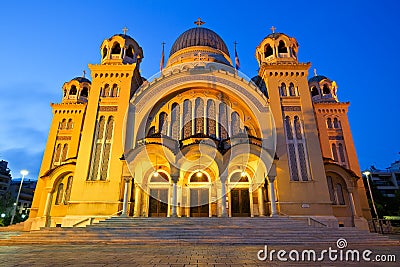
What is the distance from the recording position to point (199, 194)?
17.8 metres

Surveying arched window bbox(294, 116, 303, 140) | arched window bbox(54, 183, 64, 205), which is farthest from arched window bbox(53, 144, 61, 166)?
arched window bbox(294, 116, 303, 140)

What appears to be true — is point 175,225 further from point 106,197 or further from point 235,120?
point 235,120

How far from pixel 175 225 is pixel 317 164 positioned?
36.1 ft

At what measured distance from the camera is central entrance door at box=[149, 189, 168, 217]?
17328mm

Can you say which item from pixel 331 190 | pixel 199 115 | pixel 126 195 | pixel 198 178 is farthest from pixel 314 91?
pixel 126 195

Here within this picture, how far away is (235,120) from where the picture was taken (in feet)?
65.5

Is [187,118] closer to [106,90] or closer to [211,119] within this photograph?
[211,119]

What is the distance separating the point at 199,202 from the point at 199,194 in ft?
1.79

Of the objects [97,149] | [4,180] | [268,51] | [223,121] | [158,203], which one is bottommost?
[158,203]

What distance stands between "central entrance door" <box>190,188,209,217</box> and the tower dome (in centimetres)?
1369

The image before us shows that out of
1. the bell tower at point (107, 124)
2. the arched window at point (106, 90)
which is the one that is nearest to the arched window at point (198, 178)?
the bell tower at point (107, 124)

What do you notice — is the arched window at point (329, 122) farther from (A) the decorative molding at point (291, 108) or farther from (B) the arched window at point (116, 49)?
(B) the arched window at point (116, 49)

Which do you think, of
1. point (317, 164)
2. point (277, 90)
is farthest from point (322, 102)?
point (317, 164)

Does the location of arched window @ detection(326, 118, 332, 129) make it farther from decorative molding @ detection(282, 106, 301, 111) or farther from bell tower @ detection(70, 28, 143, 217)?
bell tower @ detection(70, 28, 143, 217)
